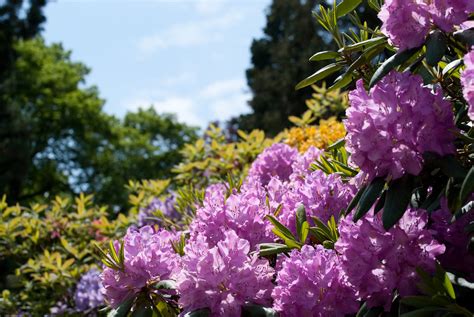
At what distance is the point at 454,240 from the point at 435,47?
532 millimetres

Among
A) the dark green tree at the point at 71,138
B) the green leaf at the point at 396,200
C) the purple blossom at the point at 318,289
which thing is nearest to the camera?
the green leaf at the point at 396,200

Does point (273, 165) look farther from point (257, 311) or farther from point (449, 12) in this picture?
point (449, 12)

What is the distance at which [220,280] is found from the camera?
1.94 metres

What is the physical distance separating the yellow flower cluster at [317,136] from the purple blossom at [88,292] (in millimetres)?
1837

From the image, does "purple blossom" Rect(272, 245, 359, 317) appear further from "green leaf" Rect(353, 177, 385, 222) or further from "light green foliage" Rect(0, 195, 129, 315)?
"light green foliage" Rect(0, 195, 129, 315)

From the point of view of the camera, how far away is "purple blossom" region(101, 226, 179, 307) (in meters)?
2.14

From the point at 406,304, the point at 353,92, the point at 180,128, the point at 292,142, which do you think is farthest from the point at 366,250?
the point at 180,128

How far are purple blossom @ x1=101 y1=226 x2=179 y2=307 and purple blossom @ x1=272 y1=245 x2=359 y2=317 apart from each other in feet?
1.54

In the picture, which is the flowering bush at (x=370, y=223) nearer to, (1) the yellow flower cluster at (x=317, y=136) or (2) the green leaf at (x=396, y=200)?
(2) the green leaf at (x=396, y=200)

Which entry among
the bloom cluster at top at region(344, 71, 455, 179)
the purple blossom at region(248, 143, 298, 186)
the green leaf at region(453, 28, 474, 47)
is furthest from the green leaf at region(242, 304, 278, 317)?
the purple blossom at region(248, 143, 298, 186)

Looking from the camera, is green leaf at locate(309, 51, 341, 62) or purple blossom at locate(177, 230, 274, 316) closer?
purple blossom at locate(177, 230, 274, 316)

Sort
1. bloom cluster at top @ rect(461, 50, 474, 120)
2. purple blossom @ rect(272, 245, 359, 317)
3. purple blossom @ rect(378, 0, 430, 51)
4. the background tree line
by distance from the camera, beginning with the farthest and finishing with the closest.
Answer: the background tree line < purple blossom @ rect(272, 245, 359, 317) < purple blossom @ rect(378, 0, 430, 51) < bloom cluster at top @ rect(461, 50, 474, 120)

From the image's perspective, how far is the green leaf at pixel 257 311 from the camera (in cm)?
192

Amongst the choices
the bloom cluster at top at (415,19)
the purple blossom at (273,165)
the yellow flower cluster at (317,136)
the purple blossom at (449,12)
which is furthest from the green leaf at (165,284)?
the yellow flower cluster at (317,136)
